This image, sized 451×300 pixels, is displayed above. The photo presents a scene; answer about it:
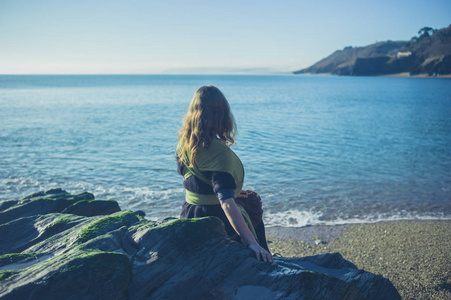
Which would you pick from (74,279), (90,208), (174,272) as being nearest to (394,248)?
(174,272)

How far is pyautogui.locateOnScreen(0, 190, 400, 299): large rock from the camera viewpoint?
3115 millimetres

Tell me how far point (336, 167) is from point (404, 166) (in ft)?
11.2

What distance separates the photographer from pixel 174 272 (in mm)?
3467

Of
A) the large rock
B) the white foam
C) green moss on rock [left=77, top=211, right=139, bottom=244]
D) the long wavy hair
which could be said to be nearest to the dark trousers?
the large rock

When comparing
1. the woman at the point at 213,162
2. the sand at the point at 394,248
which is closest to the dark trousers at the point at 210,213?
the woman at the point at 213,162

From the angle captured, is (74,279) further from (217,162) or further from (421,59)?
(421,59)

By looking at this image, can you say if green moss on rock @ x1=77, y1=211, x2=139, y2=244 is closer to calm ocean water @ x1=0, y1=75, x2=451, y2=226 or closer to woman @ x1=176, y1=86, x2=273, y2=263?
woman @ x1=176, y1=86, x2=273, y2=263

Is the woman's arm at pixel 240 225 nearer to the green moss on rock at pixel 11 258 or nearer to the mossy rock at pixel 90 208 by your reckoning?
the green moss on rock at pixel 11 258

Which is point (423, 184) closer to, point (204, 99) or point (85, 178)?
→ point (204, 99)

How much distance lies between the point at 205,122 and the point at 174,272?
168 cm

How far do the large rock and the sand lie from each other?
2785 mm

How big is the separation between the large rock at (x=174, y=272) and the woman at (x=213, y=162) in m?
0.24

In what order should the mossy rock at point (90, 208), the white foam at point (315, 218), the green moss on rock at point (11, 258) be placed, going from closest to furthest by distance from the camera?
the green moss on rock at point (11, 258) < the mossy rock at point (90, 208) < the white foam at point (315, 218)

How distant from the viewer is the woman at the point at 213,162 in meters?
3.59
